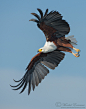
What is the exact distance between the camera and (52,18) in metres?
10.5

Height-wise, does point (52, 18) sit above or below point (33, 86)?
above

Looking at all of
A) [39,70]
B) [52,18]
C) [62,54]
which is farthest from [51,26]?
[39,70]

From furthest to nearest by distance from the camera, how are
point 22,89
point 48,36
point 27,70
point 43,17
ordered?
point 27,70 < point 22,89 < point 48,36 < point 43,17

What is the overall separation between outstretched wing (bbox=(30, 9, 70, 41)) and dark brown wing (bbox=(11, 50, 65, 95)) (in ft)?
4.64

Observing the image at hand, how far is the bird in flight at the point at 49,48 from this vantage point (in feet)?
34.6

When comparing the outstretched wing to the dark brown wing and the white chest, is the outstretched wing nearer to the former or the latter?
the white chest

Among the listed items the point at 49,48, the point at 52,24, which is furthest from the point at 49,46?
the point at 52,24

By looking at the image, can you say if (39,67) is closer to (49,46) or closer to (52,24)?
(49,46)

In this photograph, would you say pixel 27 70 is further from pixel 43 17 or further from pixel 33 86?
pixel 43 17

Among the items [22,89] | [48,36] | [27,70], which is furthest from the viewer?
[27,70]

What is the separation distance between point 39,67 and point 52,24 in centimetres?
312

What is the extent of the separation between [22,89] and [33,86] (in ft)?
2.13

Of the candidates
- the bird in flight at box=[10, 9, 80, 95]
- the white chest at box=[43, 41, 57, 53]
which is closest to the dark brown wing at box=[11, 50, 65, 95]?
the bird in flight at box=[10, 9, 80, 95]

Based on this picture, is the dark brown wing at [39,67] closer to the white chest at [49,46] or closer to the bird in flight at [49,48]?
the bird in flight at [49,48]
